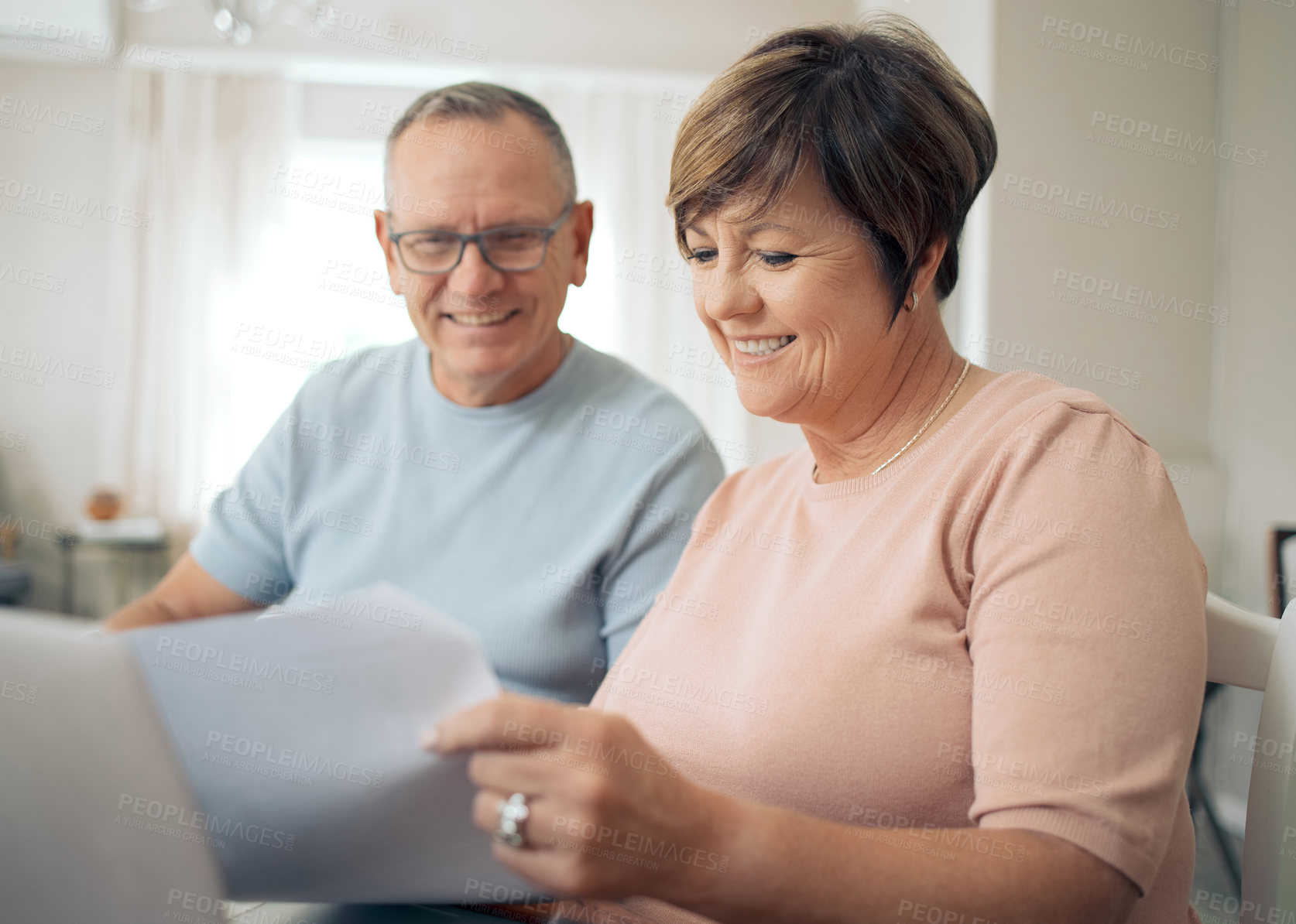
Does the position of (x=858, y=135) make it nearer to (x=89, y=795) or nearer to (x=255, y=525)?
(x=89, y=795)

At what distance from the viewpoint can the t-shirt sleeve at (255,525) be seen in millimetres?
1425

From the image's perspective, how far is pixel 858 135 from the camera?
0.81 metres

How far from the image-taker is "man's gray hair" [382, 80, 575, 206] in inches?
50.7

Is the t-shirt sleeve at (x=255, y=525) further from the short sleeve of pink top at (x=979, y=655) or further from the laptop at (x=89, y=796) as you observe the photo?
the laptop at (x=89, y=796)

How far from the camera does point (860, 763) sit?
2.42 ft

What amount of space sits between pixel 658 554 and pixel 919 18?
319cm

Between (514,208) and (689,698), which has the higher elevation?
(514,208)

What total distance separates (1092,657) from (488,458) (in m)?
0.89

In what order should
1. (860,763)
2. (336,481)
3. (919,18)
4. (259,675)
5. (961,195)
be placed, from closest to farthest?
(259,675) < (860,763) < (961,195) < (336,481) < (919,18)

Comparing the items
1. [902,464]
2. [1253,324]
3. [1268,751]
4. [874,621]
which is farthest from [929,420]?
[1253,324]

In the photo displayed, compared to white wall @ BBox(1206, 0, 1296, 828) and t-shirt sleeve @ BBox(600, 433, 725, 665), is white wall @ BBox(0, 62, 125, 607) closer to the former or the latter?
t-shirt sleeve @ BBox(600, 433, 725, 665)

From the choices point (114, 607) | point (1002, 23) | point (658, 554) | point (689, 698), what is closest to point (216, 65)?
point (114, 607)

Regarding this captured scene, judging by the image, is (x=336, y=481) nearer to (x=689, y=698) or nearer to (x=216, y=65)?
(x=689, y=698)

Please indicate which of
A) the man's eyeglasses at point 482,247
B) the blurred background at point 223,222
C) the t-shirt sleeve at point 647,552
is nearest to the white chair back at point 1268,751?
the t-shirt sleeve at point 647,552
